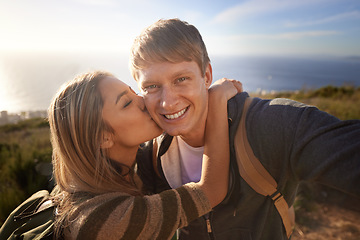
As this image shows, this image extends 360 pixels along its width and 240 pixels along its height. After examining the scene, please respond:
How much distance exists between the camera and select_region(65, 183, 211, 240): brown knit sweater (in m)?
1.37

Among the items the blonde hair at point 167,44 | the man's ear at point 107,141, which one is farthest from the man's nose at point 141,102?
the man's ear at point 107,141

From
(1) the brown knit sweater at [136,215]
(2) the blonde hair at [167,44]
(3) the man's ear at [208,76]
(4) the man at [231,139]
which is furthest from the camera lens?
(3) the man's ear at [208,76]

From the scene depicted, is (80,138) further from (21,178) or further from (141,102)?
(21,178)

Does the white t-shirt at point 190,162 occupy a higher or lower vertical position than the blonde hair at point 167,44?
lower

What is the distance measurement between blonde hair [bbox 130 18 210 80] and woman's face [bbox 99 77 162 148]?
0.87ft

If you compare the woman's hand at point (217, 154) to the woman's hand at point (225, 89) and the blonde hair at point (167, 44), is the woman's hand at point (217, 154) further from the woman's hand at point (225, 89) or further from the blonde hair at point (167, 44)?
the blonde hair at point (167, 44)

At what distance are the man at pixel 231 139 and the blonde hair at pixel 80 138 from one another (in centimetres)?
46

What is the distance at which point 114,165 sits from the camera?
219cm

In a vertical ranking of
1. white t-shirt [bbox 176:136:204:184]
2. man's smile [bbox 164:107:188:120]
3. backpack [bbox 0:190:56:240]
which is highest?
man's smile [bbox 164:107:188:120]

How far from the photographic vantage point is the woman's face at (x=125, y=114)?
1.93 metres

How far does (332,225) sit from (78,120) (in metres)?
4.20

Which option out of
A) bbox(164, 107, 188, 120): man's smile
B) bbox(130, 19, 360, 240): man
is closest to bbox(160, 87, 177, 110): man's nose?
bbox(130, 19, 360, 240): man

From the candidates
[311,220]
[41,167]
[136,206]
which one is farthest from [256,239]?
[41,167]

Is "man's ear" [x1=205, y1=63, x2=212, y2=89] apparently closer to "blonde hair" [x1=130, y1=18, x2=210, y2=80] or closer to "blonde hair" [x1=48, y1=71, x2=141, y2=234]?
"blonde hair" [x1=130, y1=18, x2=210, y2=80]
